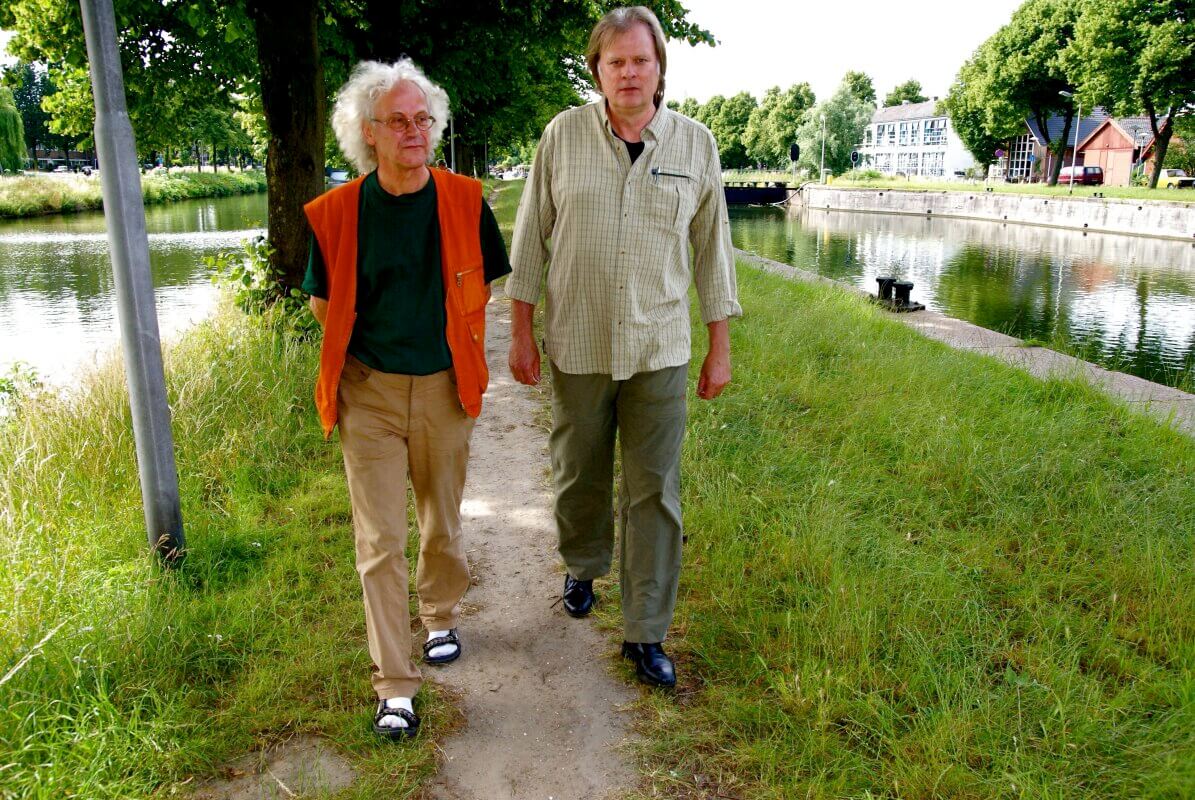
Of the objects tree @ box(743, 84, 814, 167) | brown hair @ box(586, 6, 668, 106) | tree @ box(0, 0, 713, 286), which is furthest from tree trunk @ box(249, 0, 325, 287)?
tree @ box(743, 84, 814, 167)

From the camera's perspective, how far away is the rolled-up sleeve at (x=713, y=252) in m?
2.98

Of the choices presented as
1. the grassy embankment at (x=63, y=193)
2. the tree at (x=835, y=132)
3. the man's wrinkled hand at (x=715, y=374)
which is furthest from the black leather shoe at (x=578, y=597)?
the tree at (x=835, y=132)

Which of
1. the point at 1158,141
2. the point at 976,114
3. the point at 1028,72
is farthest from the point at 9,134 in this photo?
the point at 976,114

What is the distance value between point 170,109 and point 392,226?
1231 centimetres

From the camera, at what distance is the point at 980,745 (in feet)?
8.29

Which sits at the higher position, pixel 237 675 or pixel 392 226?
pixel 392 226

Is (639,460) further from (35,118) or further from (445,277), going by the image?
(35,118)

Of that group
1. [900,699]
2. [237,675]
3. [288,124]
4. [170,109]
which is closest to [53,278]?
[170,109]

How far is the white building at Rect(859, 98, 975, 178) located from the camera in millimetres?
84562

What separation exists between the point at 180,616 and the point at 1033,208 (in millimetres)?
40959

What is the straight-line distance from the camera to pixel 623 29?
108 inches

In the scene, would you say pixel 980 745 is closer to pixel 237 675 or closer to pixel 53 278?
pixel 237 675

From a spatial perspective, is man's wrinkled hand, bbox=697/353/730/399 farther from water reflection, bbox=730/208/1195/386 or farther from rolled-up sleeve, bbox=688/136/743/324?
water reflection, bbox=730/208/1195/386

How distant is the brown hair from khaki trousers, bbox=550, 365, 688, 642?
1008mm
